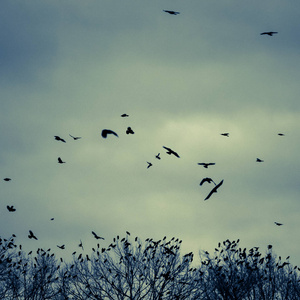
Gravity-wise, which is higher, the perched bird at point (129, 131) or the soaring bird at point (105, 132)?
the perched bird at point (129, 131)

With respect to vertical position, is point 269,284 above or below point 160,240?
below

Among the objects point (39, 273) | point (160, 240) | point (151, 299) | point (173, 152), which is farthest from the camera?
point (39, 273)

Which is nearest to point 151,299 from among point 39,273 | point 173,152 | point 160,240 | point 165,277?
point 165,277

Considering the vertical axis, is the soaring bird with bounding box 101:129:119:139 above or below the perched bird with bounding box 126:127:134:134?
below

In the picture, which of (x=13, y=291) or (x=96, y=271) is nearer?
(x=96, y=271)

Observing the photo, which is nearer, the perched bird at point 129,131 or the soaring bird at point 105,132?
the soaring bird at point 105,132

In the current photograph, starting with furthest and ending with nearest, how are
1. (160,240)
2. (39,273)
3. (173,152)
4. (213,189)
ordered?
1. (39,273)
2. (160,240)
3. (173,152)
4. (213,189)

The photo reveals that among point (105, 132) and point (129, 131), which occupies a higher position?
point (129, 131)

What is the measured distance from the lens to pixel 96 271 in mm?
27422

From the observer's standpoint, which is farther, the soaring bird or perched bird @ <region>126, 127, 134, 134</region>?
perched bird @ <region>126, 127, 134, 134</region>

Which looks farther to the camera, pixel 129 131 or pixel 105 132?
pixel 129 131

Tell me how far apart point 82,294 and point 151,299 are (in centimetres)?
528

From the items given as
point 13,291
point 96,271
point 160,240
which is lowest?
point 13,291

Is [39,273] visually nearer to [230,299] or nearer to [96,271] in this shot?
[96,271]
